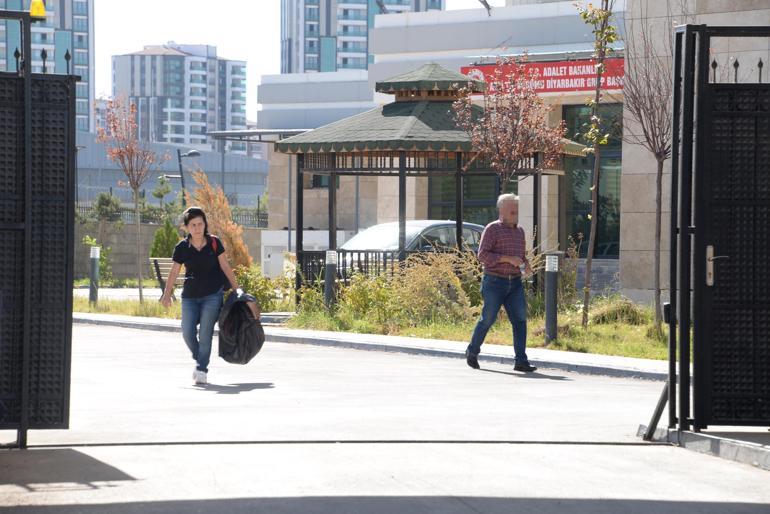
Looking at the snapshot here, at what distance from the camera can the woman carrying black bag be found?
13.3 metres

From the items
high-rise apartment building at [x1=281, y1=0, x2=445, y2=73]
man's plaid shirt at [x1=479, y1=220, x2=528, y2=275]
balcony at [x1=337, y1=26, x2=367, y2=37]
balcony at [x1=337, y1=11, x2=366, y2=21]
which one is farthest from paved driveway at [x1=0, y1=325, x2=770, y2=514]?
balcony at [x1=337, y1=26, x2=367, y2=37]

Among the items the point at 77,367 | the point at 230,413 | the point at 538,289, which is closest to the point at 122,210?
the point at 538,289

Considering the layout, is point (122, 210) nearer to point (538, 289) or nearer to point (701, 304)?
point (538, 289)

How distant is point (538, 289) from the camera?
21.7 metres

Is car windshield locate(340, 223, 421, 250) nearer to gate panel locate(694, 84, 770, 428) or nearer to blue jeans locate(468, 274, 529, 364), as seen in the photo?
blue jeans locate(468, 274, 529, 364)

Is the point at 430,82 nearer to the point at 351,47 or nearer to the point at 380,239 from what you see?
the point at 380,239

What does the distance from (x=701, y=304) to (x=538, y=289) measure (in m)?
12.6

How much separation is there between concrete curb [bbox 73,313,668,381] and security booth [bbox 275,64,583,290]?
7.10ft

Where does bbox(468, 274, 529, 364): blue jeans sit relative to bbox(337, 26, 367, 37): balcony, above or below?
below

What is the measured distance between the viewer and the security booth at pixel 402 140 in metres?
22.0

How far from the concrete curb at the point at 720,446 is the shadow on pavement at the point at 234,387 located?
428 centimetres

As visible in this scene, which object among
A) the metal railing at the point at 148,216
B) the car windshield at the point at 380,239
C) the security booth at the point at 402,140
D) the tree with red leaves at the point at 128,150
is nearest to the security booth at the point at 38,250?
the security booth at the point at 402,140

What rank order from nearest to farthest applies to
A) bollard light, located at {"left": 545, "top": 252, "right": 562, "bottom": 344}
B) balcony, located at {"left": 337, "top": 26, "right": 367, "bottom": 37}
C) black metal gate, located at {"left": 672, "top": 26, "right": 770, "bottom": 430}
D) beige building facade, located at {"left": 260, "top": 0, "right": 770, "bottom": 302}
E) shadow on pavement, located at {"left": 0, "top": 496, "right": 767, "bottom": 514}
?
1. shadow on pavement, located at {"left": 0, "top": 496, "right": 767, "bottom": 514}
2. black metal gate, located at {"left": 672, "top": 26, "right": 770, "bottom": 430}
3. bollard light, located at {"left": 545, "top": 252, "right": 562, "bottom": 344}
4. beige building facade, located at {"left": 260, "top": 0, "right": 770, "bottom": 302}
5. balcony, located at {"left": 337, "top": 26, "right": 367, "bottom": 37}

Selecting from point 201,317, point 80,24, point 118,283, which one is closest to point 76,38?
point 80,24
